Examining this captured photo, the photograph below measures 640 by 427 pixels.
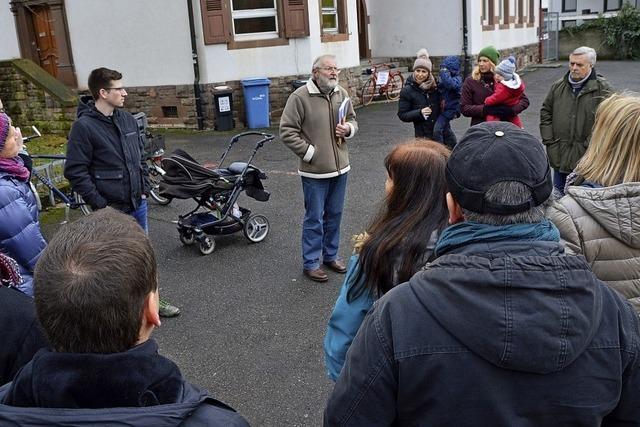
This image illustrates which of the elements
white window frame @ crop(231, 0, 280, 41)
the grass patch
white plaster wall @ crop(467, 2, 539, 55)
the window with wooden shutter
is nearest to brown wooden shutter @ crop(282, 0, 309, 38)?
white window frame @ crop(231, 0, 280, 41)

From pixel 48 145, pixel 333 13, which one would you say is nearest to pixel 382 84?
pixel 333 13

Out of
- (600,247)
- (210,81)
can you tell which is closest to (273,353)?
(600,247)

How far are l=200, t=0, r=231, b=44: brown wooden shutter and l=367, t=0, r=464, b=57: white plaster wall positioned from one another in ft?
28.4

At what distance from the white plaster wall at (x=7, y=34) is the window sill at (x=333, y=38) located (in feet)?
24.2

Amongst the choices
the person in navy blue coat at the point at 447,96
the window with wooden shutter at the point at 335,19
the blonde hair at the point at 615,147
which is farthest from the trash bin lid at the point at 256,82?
the blonde hair at the point at 615,147

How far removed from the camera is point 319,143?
5.79 meters

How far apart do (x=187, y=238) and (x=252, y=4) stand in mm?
9048

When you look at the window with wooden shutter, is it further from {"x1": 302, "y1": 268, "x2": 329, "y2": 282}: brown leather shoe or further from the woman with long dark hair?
the woman with long dark hair

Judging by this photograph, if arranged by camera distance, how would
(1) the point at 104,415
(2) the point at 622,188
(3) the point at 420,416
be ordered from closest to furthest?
1. (1) the point at 104,415
2. (3) the point at 420,416
3. (2) the point at 622,188

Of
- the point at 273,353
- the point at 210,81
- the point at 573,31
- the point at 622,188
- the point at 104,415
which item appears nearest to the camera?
the point at 104,415

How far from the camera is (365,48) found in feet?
73.0

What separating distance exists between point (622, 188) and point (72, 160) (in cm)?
381

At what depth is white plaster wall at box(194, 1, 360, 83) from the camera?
1441 centimetres

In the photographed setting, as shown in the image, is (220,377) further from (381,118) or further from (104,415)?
(381,118)
